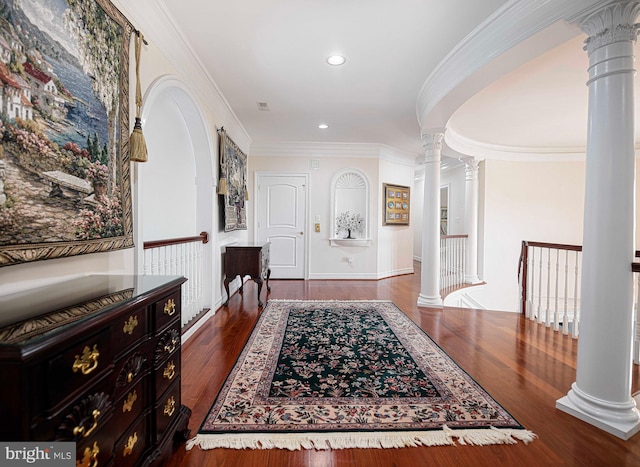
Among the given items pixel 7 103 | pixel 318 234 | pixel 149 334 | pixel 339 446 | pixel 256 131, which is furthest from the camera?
pixel 318 234

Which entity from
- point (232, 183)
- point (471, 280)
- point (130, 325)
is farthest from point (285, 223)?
point (130, 325)

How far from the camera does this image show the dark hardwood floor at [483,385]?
143 centimetres

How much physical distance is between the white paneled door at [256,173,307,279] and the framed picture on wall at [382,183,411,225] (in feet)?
5.45

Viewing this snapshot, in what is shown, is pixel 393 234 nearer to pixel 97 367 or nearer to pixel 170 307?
pixel 170 307

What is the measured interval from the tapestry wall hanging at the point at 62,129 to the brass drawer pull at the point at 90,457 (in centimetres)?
72

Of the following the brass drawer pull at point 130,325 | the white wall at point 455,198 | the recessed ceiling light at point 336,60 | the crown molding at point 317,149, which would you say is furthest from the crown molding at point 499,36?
the white wall at point 455,198

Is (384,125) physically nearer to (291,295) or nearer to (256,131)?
(256,131)

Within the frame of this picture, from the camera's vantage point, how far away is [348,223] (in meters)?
6.05

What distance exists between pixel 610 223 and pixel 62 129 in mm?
2773

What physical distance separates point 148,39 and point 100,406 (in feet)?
7.51

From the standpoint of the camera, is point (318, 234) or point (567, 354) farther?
point (318, 234)

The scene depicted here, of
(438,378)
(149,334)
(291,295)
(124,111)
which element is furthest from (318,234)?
(149,334)

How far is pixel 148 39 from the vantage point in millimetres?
2090

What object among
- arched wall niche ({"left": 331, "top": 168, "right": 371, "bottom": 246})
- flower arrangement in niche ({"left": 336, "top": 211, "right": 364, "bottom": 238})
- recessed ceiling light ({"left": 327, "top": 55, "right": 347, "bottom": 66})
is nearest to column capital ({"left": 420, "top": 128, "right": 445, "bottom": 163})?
recessed ceiling light ({"left": 327, "top": 55, "right": 347, "bottom": 66})
